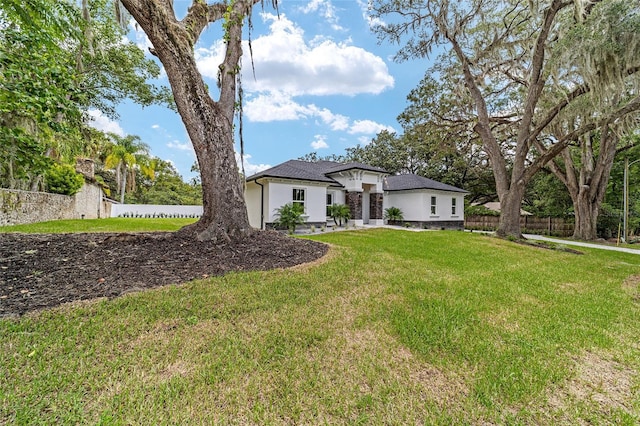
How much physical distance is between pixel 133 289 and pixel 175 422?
2.41m

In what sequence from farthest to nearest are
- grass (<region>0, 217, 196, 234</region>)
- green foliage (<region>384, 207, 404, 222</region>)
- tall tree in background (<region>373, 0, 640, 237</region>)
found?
green foliage (<region>384, 207, 404, 222</region>) → tall tree in background (<region>373, 0, 640, 237</region>) → grass (<region>0, 217, 196, 234</region>)

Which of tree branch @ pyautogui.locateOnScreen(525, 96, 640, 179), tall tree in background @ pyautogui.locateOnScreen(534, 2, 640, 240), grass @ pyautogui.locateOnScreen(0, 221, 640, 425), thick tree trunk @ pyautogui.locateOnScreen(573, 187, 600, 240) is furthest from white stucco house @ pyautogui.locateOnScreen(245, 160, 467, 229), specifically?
grass @ pyautogui.locateOnScreen(0, 221, 640, 425)

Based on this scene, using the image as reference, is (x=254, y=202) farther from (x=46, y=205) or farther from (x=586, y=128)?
(x=586, y=128)

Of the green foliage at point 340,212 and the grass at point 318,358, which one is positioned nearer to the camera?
the grass at point 318,358

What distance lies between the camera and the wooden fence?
17750 millimetres

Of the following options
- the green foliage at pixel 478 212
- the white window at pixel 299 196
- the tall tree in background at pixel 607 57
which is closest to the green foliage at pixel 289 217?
the white window at pixel 299 196

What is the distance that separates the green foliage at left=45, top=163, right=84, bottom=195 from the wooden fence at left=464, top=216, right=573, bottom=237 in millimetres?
25608

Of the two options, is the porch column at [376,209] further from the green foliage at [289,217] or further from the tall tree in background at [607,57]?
the tall tree in background at [607,57]

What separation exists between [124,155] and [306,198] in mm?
19467

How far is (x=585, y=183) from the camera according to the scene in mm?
14742

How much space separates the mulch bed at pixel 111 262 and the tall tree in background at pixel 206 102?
60 centimetres

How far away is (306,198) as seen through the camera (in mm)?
13523

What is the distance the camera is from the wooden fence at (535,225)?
58.2 feet

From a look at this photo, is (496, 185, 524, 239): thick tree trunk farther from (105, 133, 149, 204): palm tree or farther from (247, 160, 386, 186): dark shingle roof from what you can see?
(105, 133, 149, 204): palm tree
